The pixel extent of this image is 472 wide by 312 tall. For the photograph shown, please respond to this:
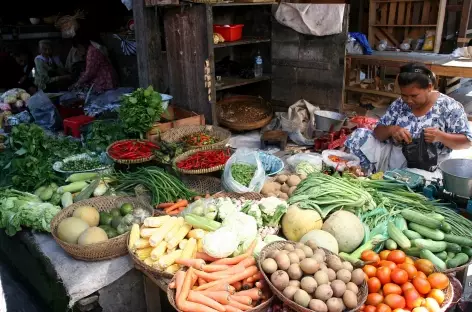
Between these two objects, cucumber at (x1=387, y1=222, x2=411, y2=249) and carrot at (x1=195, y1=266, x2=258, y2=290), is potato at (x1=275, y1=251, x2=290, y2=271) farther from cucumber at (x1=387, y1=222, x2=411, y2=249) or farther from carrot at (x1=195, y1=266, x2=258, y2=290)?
cucumber at (x1=387, y1=222, x2=411, y2=249)

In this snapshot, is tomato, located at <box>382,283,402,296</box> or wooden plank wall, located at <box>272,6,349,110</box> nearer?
tomato, located at <box>382,283,402,296</box>

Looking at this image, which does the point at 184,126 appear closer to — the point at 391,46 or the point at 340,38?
the point at 340,38

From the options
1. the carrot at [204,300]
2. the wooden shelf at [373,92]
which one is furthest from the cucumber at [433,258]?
the wooden shelf at [373,92]

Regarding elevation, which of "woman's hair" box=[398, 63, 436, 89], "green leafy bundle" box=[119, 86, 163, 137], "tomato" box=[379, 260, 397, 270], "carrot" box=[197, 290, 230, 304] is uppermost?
"woman's hair" box=[398, 63, 436, 89]

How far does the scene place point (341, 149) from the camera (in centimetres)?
509

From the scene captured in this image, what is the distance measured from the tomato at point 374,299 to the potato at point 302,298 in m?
0.42

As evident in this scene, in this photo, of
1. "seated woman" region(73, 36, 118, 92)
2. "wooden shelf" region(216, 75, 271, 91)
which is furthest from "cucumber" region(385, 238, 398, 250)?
"seated woman" region(73, 36, 118, 92)

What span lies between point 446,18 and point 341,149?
5453mm

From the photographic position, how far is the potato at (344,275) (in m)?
2.35

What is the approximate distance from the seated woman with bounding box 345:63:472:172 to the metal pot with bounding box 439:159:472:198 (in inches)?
18.3

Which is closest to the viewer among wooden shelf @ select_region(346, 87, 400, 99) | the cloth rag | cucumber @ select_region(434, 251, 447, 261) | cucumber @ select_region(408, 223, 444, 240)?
cucumber @ select_region(434, 251, 447, 261)

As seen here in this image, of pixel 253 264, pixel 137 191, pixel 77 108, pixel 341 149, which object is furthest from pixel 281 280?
pixel 77 108

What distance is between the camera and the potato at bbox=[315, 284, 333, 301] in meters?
2.23

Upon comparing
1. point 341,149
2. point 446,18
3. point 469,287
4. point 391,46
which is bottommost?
point 469,287
